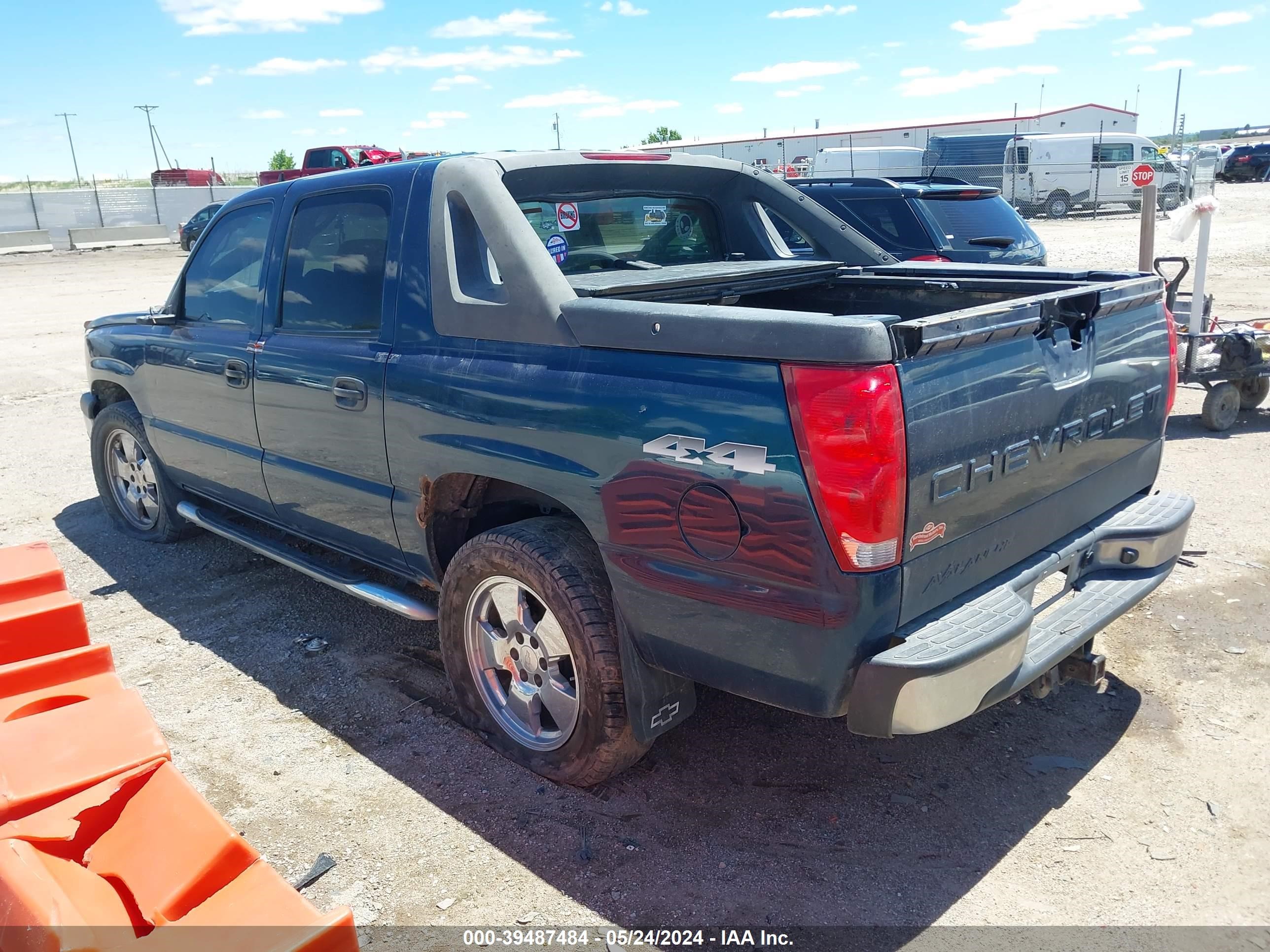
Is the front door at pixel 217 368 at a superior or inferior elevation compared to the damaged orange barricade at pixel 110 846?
superior

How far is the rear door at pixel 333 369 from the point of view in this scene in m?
3.73

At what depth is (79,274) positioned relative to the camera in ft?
86.7

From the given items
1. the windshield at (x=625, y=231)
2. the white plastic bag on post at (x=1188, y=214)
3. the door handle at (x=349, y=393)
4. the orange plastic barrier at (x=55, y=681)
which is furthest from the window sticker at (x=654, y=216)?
the white plastic bag on post at (x=1188, y=214)

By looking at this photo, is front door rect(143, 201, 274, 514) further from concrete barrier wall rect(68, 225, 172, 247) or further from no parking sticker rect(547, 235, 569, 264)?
concrete barrier wall rect(68, 225, 172, 247)

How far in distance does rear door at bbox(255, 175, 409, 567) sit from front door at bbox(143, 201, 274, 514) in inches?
7.7

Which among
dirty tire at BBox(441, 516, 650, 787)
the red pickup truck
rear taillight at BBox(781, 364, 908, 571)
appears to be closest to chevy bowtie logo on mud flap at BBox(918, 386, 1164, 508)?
rear taillight at BBox(781, 364, 908, 571)

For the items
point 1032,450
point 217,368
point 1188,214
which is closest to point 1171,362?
point 1032,450

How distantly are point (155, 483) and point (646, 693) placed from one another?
387cm

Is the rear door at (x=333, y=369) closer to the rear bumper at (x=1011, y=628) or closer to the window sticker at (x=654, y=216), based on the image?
the window sticker at (x=654, y=216)

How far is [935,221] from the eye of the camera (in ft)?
28.7

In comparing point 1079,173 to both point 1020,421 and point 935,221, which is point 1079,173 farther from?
point 1020,421

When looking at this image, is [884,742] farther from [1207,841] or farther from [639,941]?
[639,941]

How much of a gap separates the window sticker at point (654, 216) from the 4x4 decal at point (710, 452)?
6.01 ft

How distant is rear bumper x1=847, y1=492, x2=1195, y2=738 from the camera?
2.48m
